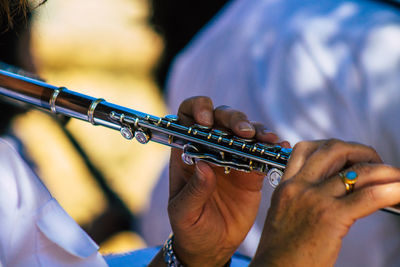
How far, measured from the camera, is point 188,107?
2.63 ft

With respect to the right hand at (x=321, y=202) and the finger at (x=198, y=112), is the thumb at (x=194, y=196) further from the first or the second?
the right hand at (x=321, y=202)

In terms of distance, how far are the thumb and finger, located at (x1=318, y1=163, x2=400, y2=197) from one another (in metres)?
0.29

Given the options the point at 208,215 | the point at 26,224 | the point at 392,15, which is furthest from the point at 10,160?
the point at 392,15

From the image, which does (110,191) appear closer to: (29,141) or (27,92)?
(29,141)

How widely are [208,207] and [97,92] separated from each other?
1915 mm

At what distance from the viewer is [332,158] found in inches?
20.3

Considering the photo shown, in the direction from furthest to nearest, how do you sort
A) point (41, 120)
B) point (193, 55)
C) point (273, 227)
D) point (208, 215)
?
point (41, 120)
point (193, 55)
point (208, 215)
point (273, 227)

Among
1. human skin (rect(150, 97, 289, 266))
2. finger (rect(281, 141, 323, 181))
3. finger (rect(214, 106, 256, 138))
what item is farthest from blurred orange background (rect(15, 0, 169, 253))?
finger (rect(281, 141, 323, 181))

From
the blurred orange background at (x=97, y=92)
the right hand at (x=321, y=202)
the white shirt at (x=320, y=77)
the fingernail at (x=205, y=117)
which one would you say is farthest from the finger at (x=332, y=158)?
the blurred orange background at (x=97, y=92)

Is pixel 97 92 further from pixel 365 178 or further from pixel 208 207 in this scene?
pixel 365 178

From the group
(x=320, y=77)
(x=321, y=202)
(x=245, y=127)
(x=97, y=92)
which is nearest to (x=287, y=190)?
(x=321, y=202)

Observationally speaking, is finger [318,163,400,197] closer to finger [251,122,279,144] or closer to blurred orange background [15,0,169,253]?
finger [251,122,279,144]

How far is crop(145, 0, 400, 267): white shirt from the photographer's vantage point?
3.85 feet

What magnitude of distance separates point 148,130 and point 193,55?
3.09 ft
